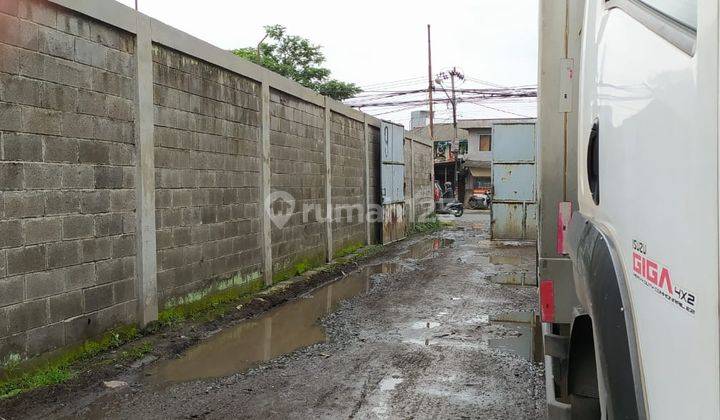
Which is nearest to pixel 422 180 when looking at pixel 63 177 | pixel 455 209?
pixel 455 209

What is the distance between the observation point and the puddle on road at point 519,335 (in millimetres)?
5730

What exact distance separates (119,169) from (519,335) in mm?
4319

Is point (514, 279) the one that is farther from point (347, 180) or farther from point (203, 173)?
point (203, 173)

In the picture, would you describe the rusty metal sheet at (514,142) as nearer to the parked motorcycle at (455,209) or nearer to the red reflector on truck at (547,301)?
the red reflector on truck at (547,301)

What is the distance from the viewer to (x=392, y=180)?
51.0 ft

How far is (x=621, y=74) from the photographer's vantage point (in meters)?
1.76

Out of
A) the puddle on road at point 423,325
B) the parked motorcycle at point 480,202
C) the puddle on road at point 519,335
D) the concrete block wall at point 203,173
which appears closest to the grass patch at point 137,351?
the concrete block wall at point 203,173

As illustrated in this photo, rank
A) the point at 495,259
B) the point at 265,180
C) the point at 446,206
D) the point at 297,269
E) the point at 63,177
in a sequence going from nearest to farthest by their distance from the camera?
the point at 63,177 < the point at 265,180 < the point at 297,269 < the point at 495,259 < the point at 446,206

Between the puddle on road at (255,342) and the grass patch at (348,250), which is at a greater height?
the grass patch at (348,250)

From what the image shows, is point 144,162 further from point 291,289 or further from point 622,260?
point 622,260

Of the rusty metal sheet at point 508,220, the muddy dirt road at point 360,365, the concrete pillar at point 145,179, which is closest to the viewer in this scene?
the muddy dirt road at point 360,365

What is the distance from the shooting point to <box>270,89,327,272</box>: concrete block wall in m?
9.15

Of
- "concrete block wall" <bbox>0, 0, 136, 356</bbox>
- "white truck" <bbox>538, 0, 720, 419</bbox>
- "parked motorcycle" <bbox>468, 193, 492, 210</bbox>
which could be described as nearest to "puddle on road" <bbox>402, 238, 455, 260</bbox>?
"concrete block wall" <bbox>0, 0, 136, 356</bbox>

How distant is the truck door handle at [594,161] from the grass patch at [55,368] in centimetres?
405
